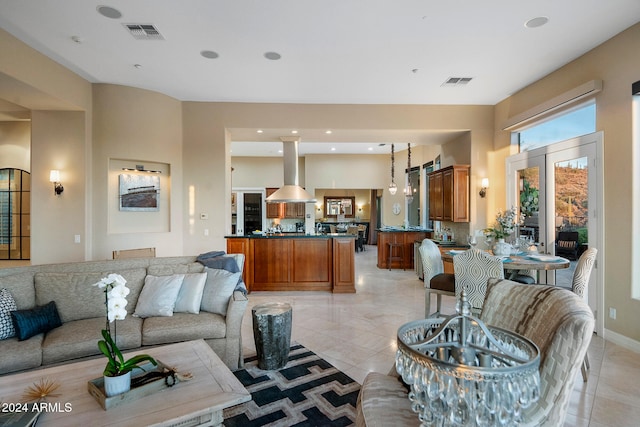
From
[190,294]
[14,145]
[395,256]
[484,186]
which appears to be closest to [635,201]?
[484,186]

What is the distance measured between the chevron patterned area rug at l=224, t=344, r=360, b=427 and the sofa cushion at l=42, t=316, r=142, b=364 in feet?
3.17

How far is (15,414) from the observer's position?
4.94 feet

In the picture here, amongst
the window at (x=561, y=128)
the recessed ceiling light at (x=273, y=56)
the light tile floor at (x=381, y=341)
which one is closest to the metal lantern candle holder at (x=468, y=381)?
the light tile floor at (x=381, y=341)

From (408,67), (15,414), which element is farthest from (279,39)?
(15,414)

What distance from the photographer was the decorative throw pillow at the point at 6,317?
249cm

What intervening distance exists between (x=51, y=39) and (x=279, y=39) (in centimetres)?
263

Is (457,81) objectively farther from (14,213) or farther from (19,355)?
(14,213)

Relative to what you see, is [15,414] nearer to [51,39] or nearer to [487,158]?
[51,39]

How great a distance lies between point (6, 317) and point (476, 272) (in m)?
4.16

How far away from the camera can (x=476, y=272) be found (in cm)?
337

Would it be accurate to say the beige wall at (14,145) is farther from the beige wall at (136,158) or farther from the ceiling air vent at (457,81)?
the ceiling air vent at (457,81)

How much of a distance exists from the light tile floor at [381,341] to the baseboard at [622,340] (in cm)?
8

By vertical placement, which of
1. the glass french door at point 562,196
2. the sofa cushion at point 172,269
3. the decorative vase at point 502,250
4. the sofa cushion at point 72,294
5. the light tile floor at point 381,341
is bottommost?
the light tile floor at point 381,341

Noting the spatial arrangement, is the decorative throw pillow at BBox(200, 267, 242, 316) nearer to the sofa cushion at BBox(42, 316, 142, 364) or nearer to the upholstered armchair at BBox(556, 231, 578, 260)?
the sofa cushion at BBox(42, 316, 142, 364)
